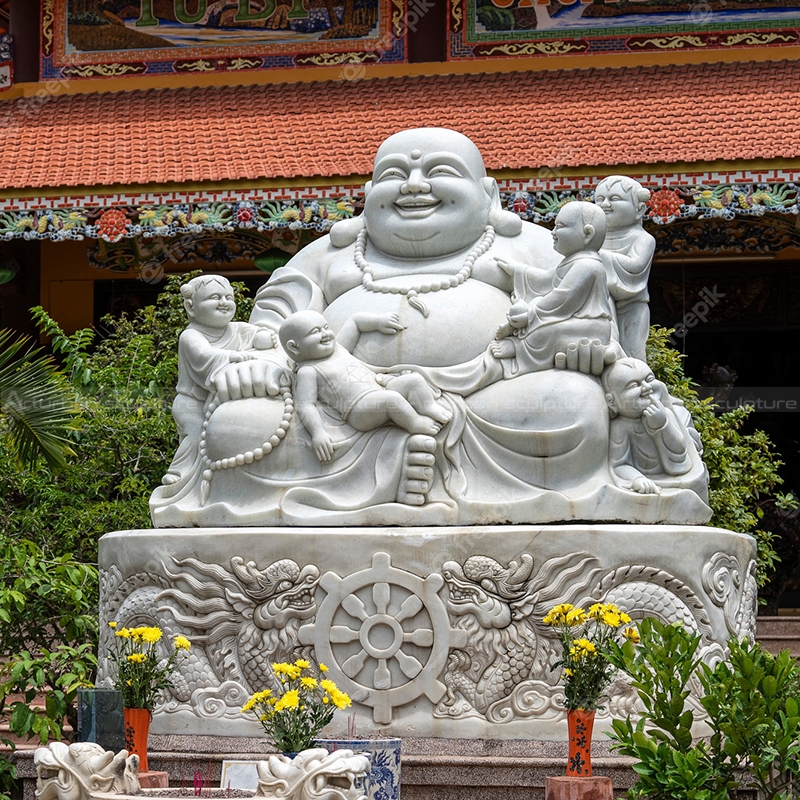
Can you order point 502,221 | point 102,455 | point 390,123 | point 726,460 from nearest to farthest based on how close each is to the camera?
point 502,221 → point 102,455 → point 726,460 → point 390,123

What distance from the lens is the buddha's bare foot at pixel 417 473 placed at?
7.35m

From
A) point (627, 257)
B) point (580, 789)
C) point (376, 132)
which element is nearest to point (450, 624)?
point (580, 789)

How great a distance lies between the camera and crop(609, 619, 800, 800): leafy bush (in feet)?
19.9

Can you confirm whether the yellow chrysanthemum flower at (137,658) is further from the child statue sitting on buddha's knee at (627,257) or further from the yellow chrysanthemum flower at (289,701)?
the child statue sitting on buddha's knee at (627,257)

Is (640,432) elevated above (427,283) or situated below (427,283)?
below

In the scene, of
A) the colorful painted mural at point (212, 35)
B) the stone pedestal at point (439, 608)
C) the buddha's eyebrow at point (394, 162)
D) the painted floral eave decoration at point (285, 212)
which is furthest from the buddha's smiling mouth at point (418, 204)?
the colorful painted mural at point (212, 35)

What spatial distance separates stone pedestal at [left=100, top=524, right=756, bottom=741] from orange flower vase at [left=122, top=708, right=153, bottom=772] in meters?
0.57

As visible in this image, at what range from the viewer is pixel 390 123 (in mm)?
14875

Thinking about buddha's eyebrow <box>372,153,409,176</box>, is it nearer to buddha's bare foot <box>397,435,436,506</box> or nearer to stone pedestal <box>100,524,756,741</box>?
buddha's bare foot <box>397,435,436,506</box>

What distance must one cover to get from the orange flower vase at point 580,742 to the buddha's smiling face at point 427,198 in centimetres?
277

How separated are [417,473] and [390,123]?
802cm

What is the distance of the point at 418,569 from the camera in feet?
23.7

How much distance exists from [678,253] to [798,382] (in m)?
1.73

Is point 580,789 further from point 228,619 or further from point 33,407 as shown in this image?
point 33,407
